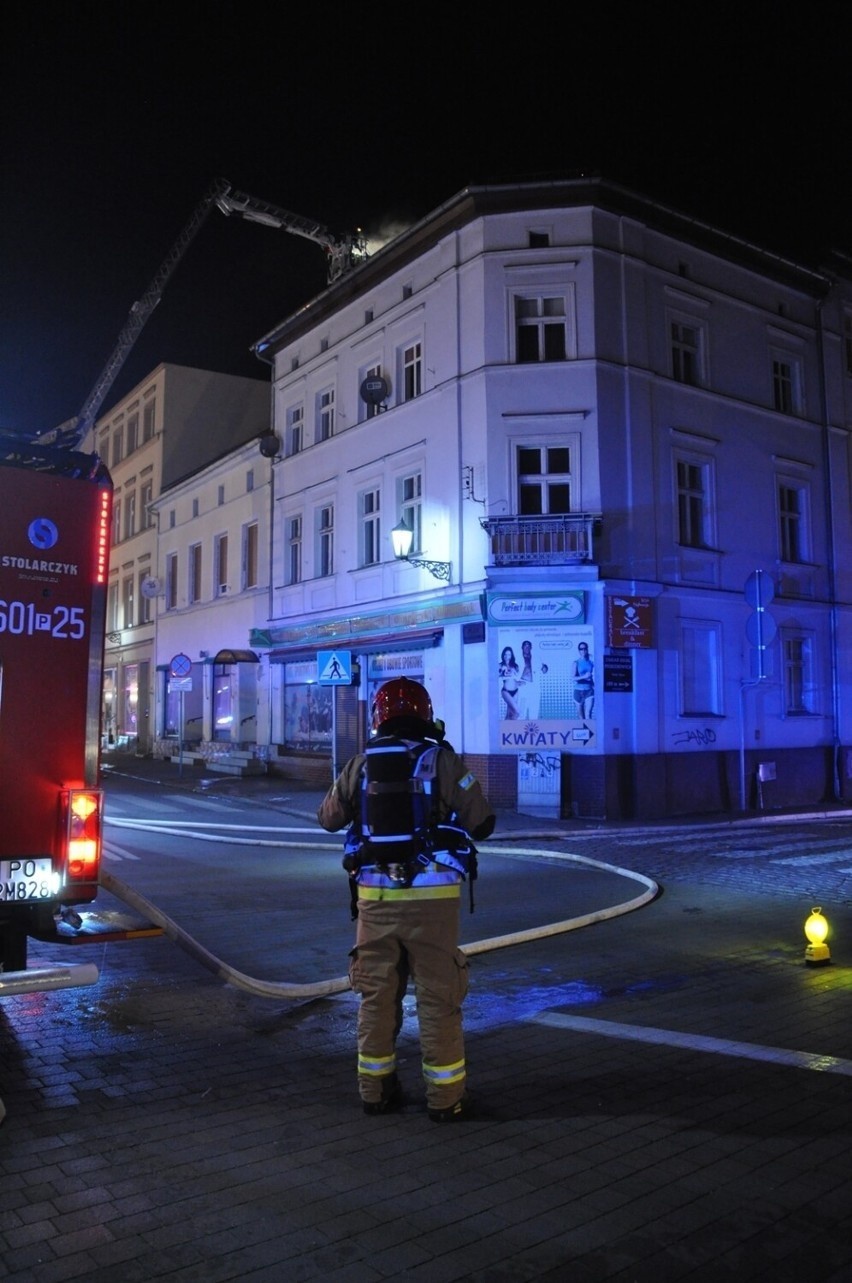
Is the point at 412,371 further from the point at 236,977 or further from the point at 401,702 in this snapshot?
the point at 401,702

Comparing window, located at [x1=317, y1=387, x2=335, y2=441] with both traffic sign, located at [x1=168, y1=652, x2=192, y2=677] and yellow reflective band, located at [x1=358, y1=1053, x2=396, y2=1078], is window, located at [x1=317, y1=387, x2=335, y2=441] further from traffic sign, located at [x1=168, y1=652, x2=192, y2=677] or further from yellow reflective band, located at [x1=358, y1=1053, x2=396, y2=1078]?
yellow reflective band, located at [x1=358, y1=1053, x2=396, y2=1078]

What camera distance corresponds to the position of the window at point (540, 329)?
20.3m

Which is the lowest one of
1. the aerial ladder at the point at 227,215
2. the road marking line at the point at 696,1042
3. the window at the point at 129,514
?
the road marking line at the point at 696,1042

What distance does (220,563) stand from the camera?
3269 centimetres

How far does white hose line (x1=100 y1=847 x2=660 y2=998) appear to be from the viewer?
6.56 metres

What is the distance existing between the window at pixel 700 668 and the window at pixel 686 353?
5.23 metres

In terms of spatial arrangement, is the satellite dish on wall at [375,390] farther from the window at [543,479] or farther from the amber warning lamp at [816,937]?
the amber warning lamp at [816,937]

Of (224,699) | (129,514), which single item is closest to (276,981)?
(224,699)

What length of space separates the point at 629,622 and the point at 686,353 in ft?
22.0

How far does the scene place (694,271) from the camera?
21.9 meters

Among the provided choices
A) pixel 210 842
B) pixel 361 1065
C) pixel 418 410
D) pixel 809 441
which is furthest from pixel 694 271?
pixel 361 1065

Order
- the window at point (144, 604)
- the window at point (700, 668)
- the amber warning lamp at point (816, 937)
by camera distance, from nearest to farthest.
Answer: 1. the amber warning lamp at point (816, 937)
2. the window at point (700, 668)
3. the window at point (144, 604)

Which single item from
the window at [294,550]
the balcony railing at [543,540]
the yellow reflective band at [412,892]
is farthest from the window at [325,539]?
the yellow reflective band at [412,892]

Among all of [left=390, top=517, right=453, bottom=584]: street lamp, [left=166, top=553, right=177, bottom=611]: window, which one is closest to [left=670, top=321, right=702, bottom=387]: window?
[left=390, top=517, right=453, bottom=584]: street lamp
